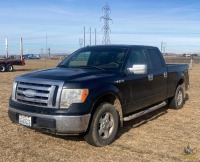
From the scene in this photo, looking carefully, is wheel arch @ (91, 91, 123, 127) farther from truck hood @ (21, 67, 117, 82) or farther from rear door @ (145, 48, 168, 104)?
rear door @ (145, 48, 168, 104)

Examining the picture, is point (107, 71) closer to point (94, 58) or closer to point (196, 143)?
point (94, 58)

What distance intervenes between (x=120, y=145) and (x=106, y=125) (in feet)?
1.50

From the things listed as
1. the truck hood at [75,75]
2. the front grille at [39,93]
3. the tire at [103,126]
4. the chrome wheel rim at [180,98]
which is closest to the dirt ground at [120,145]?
the tire at [103,126]

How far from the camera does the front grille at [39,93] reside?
199 inches

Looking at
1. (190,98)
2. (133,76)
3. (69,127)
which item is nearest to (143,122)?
(133,76)

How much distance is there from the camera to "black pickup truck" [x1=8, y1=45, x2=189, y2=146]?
16.6 feet

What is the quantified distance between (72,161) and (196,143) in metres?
2.50

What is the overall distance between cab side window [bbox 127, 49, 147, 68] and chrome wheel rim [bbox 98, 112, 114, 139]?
4.15 ft

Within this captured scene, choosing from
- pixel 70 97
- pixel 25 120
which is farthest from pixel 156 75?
pixel 25 120

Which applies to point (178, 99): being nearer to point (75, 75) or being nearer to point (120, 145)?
point (120, 145)

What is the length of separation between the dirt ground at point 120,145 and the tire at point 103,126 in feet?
0.45

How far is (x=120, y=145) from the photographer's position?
568cm

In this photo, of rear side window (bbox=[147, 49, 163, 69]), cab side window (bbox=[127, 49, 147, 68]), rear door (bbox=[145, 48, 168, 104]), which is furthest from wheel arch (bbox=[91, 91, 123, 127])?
rear side window (bbox=[147, 49, 163, 69])

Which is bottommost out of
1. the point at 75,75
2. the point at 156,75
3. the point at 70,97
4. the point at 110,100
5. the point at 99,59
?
the point at 110,100
